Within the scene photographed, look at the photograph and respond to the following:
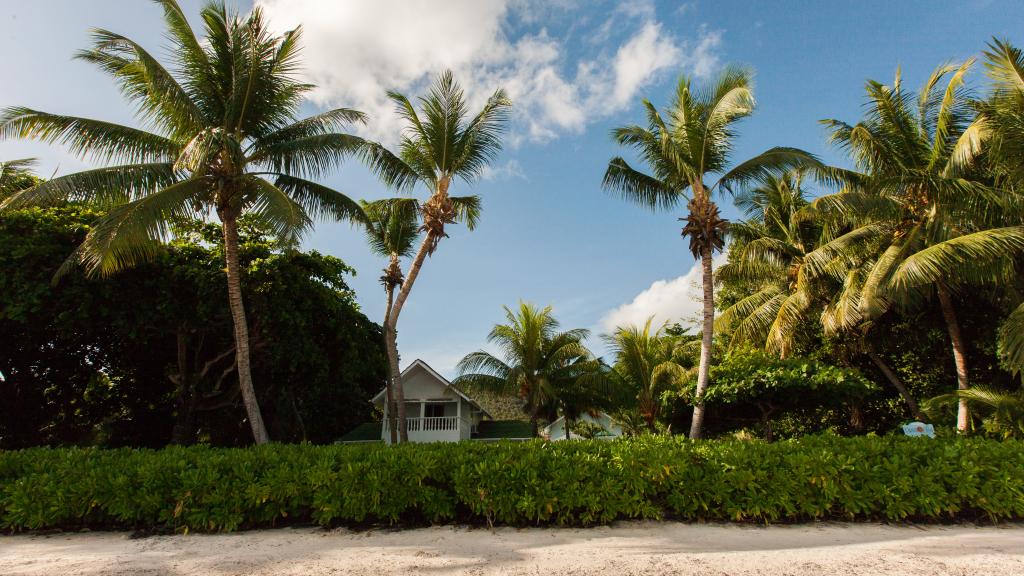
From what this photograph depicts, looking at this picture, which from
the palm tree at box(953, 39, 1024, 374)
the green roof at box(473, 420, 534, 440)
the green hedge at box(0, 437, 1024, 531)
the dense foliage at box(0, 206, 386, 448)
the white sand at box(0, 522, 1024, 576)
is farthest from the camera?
the green roof at box(473, 420, 534, 440)

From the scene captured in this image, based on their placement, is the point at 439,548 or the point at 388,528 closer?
the point at 439,548

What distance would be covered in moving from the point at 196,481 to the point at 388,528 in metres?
2.66

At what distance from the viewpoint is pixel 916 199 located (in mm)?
13789

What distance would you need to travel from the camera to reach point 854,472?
704cm

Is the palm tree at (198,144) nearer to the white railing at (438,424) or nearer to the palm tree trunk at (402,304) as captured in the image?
the palm tree trunk at (402,304)

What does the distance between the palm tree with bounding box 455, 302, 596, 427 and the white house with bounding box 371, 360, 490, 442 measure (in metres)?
1.60

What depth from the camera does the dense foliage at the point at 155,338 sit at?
12.1 m

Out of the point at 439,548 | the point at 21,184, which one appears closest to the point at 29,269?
the point at 21,184

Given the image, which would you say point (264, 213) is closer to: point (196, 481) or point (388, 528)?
point (196, 481)

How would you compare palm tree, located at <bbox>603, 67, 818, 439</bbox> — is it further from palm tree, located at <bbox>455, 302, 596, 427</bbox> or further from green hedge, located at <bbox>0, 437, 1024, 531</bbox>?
palm tree, located at <bbox>455, 302, 596, 427</bbox>

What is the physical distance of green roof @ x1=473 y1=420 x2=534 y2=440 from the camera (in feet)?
83.0

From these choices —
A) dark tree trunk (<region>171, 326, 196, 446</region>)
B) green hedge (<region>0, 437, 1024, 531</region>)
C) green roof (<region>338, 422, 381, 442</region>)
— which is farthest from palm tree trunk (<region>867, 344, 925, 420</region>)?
dark tree trunk (<region>171, 326, 196, 446</region>)

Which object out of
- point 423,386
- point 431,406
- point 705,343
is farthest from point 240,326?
point 431,406

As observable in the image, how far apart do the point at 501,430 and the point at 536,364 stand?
5630 mm
